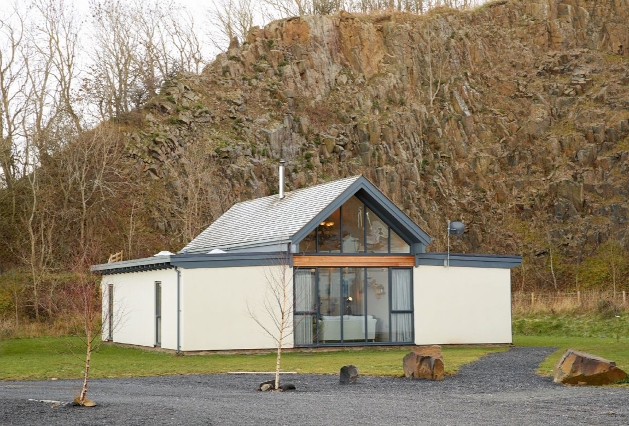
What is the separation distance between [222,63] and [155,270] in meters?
33.2

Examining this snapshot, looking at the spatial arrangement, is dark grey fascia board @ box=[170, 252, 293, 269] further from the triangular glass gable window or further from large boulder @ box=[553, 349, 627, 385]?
large boulder @ box=[553, 349, 627, 385]

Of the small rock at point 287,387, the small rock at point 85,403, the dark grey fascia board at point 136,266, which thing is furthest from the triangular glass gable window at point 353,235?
the small rock at point 85,403

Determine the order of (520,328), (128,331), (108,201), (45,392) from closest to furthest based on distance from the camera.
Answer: (45,392) → (128,331) → (520,328) → (108,201)

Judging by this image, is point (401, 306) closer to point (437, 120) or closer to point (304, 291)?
point (304, 291)

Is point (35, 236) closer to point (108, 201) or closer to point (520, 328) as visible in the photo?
point (108, 201)

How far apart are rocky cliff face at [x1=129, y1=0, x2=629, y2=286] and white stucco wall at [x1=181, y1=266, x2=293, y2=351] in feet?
77.9

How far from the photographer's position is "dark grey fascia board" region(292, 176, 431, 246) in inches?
935

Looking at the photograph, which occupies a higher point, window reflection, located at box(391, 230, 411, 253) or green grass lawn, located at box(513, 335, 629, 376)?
window reflection, located at box(391, 230, 411, 253)

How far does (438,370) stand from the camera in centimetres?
1614

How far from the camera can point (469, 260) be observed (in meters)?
25.6

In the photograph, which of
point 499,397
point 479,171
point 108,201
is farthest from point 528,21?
point 499,397

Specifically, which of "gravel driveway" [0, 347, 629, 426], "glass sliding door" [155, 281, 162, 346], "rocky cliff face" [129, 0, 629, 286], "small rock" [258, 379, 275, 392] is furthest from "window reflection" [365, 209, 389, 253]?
"rocky cliff face" [129, 0, 629, 286]

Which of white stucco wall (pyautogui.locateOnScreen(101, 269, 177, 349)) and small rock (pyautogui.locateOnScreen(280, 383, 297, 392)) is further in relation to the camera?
white stucco wall (pyautogui.locateOnScreen(101, 269, 177, 349))

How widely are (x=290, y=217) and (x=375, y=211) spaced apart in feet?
7.88
